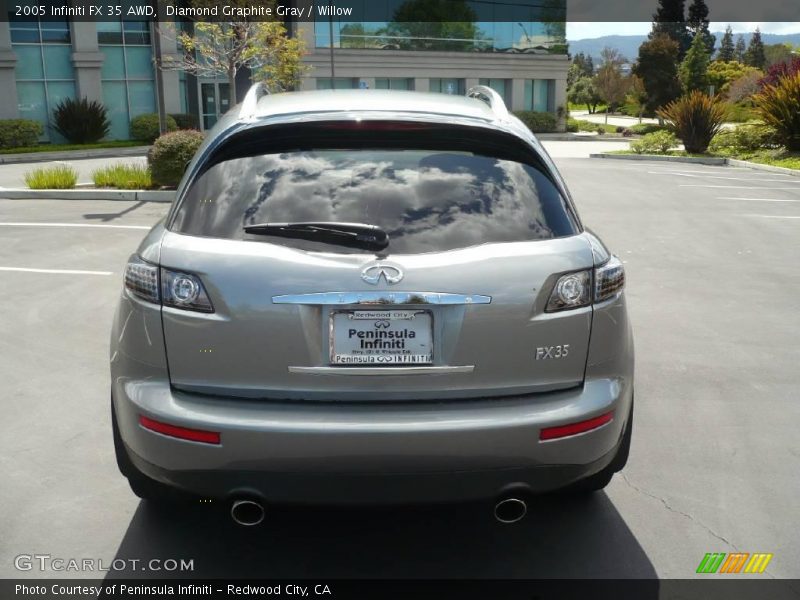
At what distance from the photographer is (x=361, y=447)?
9.55 feet

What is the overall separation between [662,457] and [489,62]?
1949 inches

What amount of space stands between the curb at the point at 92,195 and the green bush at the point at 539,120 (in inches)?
1482

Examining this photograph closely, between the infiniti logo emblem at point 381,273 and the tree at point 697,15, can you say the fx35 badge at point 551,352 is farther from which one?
the tree at point 697,15

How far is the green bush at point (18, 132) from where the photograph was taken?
3212cm

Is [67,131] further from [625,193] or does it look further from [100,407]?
[100,407]

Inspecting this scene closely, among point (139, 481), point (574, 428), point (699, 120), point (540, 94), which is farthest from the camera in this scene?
point (540, 94)

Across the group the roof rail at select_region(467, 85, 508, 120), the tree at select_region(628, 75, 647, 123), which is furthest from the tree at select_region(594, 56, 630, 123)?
the roof rail at select_region(467, 85, 508, 120)

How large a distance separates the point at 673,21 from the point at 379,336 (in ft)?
378

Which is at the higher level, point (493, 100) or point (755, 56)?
point (755, 56)

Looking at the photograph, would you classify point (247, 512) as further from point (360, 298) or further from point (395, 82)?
point (395, 82)

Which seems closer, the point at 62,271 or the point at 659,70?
the point at 62,271

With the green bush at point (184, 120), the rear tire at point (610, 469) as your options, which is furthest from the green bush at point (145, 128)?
the rear tire at point (610, 469)

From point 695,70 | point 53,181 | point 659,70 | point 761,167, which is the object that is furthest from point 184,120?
point 695,70

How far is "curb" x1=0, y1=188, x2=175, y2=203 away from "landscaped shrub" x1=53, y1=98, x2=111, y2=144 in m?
18.5
